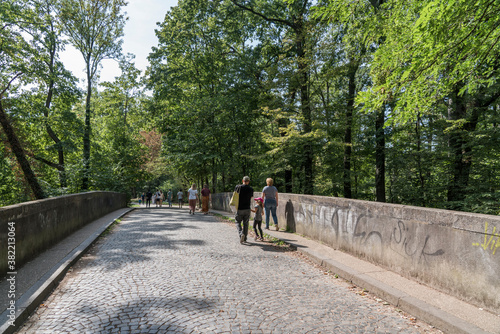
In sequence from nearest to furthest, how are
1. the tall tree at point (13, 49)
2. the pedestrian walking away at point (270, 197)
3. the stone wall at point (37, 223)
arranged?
the stone wall at point (37, 223) → the pedestrian walking away at point (270, 197) → the tall tree at point (13, 49)

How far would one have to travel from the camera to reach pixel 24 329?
3352 mm

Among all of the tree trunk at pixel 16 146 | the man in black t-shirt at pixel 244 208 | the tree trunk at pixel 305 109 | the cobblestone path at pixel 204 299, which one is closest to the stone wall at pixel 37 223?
the cobblestone path at pixel 204 299

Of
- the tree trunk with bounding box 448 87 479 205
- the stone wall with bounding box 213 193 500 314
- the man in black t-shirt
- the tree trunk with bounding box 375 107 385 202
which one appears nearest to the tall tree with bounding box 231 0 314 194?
the tree trunk with bounding box 375 107 385 202

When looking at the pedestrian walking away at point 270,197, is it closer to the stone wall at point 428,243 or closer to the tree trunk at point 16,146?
the stone wall at point 428,243

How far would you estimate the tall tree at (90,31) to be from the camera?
73.6 feet

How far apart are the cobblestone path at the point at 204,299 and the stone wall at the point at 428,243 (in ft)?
3.10

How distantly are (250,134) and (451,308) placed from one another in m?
21.4

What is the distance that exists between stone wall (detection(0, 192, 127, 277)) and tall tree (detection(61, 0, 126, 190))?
13.2 m

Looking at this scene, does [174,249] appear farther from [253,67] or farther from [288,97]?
[253,67]

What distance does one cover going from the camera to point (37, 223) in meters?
6.30

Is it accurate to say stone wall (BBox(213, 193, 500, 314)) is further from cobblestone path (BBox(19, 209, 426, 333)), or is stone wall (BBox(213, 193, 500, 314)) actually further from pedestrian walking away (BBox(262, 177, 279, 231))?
pedestrian walking away (BBox(262, 177, 279, 231))

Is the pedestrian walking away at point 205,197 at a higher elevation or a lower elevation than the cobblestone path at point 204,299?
higher

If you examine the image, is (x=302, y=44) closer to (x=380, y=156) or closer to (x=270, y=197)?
(x=380, y=156)

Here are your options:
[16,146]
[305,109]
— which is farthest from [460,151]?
[16,146]
